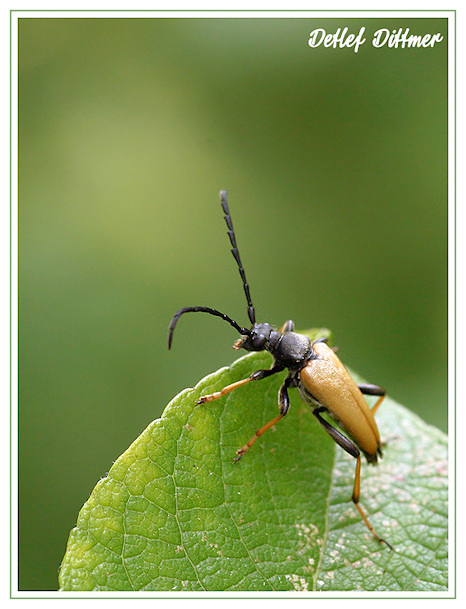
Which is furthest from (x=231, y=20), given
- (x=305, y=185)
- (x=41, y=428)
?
(x=41, y=428)

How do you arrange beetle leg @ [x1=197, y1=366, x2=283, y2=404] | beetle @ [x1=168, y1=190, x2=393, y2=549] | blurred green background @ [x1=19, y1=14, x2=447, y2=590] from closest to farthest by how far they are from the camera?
beetle leg @ [x1=197, y1=366, x2=283, y2=404] < beetle @ [x1=168, y1=190, x2=393, y2=549] < blurred green background @ [x1=19, y1=14, x2=447, y2=590]

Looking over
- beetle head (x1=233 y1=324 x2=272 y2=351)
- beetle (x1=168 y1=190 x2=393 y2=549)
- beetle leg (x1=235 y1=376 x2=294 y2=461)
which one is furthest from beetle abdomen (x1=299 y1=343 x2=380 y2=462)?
beetle head (x1=233 y1=324 x2=272 y2=351)

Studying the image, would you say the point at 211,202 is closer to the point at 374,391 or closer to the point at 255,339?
the point at 255,339

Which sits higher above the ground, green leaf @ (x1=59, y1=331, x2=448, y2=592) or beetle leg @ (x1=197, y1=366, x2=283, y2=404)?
beetle leg @ (x1=197, y1=366, x2=283, y2=404)

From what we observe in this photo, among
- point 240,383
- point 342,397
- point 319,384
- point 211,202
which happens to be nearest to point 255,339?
point 319,384

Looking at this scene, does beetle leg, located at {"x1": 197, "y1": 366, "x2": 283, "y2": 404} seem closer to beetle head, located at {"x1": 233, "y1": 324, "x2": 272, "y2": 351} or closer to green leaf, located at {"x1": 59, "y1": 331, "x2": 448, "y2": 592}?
green leaf, located at {"x1": 59, "y1": 331, "x2": 448, "y2": 592}

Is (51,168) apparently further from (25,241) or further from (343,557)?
(343,557)

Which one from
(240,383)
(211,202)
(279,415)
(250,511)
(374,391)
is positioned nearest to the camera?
(250,511)

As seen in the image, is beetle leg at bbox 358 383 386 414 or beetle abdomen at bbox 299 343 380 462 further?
beetle leg at bbox 358 383 386 414
